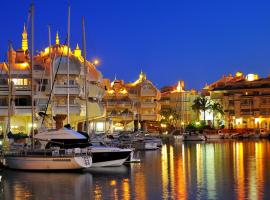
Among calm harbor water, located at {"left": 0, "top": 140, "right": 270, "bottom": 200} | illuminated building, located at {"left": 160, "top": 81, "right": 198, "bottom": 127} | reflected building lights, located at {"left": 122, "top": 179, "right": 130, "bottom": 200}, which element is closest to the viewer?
reflected building lights, located at {"left": 122, "top": 179, "right": 130, "bottom": 200}

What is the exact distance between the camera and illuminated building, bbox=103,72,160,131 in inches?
4688

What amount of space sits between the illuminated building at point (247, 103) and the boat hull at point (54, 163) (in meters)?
108

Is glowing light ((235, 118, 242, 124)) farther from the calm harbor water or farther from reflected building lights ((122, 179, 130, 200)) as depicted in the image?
reflected building lights ((122, 179, 130, 200))

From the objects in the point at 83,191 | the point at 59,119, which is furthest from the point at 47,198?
the point at 59,119

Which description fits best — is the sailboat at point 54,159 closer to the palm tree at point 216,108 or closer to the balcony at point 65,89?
the balcony at point 65,89

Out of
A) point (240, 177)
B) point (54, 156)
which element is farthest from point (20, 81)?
point (240, 177)

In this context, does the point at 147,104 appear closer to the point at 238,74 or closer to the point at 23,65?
the point at 23,65

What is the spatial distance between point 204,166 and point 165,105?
402ft

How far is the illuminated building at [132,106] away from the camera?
119 metres

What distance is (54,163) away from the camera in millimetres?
43219

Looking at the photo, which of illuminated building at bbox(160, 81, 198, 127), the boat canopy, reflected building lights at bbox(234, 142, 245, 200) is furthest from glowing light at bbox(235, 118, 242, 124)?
the boat canopy

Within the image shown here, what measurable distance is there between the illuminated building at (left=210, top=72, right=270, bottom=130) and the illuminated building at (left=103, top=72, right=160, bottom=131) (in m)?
34.3

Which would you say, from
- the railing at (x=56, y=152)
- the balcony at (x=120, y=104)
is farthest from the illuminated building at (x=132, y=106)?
the railing at (x=56, y=152)

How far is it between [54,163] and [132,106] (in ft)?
253
